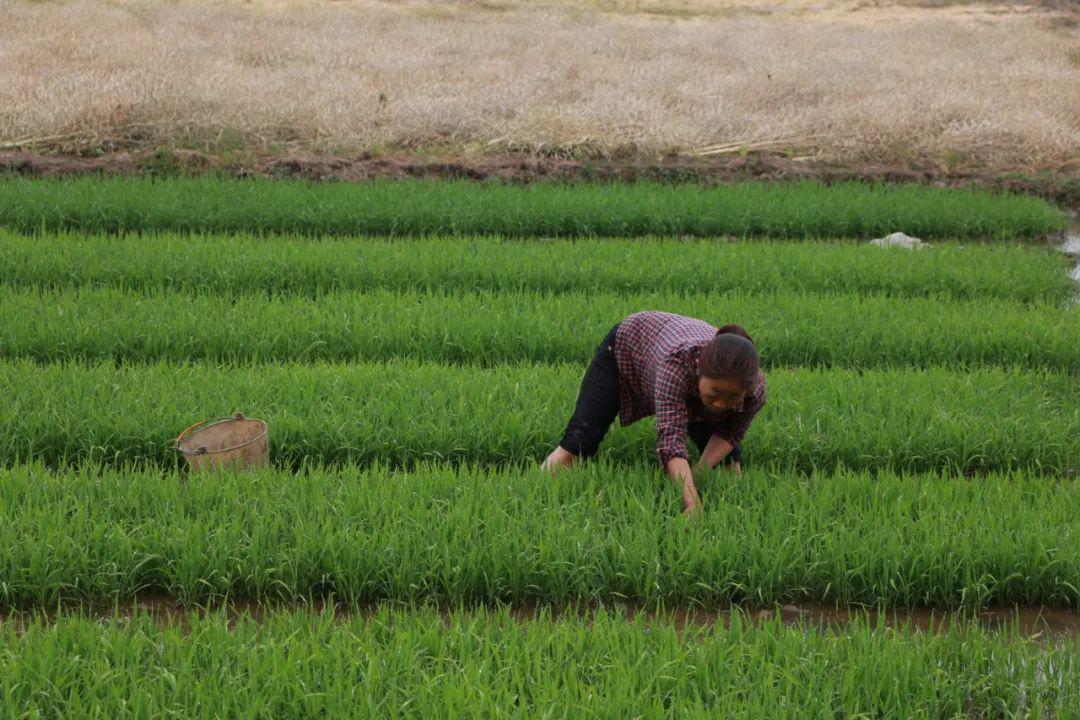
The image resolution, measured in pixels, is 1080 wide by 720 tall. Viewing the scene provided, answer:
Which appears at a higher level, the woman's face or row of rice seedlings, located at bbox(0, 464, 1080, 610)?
the woman's face

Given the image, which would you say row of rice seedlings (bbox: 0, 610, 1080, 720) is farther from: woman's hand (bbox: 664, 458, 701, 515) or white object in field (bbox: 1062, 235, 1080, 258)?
white object in field (bbox: 1062, 235, 1080, 258)

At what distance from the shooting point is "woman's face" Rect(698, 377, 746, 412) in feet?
10.8

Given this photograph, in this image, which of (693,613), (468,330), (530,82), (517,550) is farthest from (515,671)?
(530,82)

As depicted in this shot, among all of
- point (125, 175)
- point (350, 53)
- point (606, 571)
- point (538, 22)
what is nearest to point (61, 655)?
point (606, 571)

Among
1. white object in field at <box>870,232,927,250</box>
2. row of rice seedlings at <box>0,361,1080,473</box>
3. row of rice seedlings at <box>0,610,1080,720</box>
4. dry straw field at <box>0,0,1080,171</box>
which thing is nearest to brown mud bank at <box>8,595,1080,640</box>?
row of rice seedlings at <box>0,610,1080,720</box>

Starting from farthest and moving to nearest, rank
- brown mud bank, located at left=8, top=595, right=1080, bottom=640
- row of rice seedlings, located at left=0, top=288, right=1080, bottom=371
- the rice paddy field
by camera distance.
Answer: row of rice seedlings, located at left=0, top=288, right=1080, bottom=371 → brown mud bank, located at left=8, top=595, right=1080, bottom=640 → the rice paddy field

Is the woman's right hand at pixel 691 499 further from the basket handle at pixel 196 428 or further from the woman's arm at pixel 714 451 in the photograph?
the basket handle at pixel 196 428

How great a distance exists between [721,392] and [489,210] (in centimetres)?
523

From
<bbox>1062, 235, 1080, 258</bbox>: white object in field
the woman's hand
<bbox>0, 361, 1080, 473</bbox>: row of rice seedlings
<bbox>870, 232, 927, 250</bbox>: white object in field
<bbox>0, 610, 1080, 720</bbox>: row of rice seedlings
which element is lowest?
<bbox>0, 610, 1080, 720</bbox>: row of rice seedlings

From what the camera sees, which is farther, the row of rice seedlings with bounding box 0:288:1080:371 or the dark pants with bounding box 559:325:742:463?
the row of rice seedlings with bounding box 0:288:1080:371

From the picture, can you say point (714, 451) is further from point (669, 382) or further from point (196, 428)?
point (196, 428)

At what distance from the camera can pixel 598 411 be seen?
402cm

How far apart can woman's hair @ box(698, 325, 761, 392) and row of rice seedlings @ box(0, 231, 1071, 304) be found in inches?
121

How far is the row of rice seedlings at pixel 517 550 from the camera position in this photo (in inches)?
134
